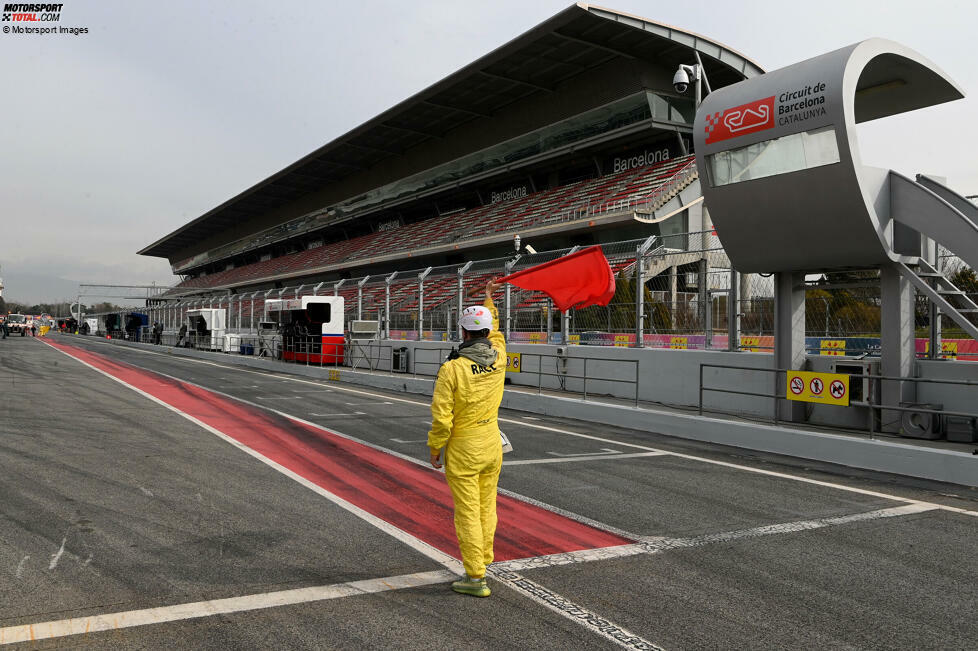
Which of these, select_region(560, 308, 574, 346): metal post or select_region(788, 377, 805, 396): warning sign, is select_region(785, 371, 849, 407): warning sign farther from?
select_region(560, 308, 574, 346): metal post

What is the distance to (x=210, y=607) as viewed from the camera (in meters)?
3.85

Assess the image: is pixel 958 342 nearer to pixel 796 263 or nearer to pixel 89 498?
pixel 796 263

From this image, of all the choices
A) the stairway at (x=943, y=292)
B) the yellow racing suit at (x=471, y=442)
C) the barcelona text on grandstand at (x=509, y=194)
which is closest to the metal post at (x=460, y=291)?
the stairway at (x=943, y=292)

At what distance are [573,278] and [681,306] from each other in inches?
287

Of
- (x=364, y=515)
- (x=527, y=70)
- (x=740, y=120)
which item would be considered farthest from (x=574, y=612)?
(x=527, y=70)

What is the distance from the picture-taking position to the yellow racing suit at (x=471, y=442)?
4.15 m

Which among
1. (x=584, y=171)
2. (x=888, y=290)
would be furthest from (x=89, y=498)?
(x=584, y=171)

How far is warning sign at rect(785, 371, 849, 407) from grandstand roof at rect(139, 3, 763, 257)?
21337mm

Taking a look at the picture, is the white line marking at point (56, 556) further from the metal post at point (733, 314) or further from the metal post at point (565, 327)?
the metal post at point (565, 327)

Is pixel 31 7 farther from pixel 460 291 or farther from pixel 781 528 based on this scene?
pixel 781 528

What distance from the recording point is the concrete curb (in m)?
7.99

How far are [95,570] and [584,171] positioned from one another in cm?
3426

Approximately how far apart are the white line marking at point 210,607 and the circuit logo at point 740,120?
8095 mm

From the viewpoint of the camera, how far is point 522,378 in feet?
60.6
